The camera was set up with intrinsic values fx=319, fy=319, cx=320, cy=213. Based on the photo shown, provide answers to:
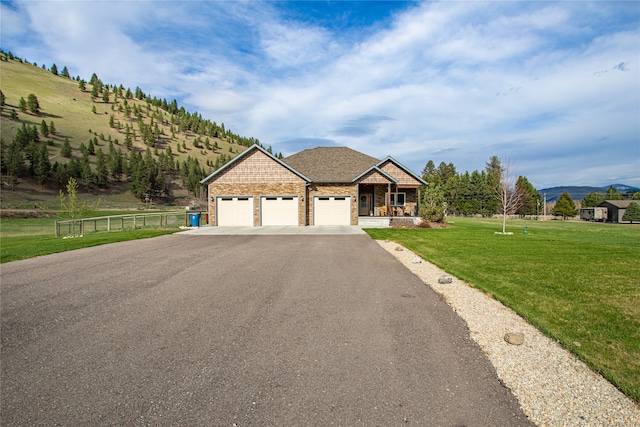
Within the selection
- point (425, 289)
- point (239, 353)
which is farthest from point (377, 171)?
point (239, 353)

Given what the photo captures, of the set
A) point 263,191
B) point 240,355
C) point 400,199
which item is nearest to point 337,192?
point 263,191

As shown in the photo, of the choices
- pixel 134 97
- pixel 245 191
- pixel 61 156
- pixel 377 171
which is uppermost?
pixel 134 97

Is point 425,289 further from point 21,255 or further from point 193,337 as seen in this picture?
point 21,255

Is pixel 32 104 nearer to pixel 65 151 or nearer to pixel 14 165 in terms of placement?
pixel 65 151

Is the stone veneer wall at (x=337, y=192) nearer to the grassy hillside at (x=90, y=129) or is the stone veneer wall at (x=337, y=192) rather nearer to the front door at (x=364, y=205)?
the front door at (x=364, y=205)

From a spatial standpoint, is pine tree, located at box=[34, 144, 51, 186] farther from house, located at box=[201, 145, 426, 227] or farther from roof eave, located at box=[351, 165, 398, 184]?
roof eave, located at box=[351, 165, 398, 184]

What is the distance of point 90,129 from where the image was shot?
101500 mm

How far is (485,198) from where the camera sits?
56375 mm

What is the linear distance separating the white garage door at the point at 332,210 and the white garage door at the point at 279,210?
5.59ft

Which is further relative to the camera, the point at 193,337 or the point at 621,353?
the point at 193,337

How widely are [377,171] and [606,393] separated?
23056 mm

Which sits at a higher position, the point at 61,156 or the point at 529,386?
the point at 61,156

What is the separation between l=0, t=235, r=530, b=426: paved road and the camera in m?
2.85

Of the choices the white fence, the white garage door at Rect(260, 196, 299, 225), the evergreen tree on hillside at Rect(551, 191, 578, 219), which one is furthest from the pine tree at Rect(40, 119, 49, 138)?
→ the evergreen tree on hillside at Rect(551, 191, 578, 219)
